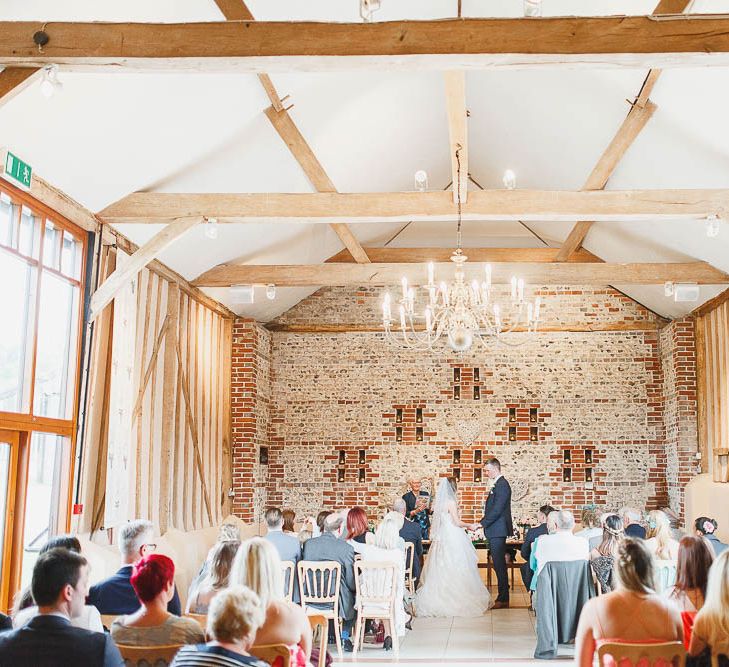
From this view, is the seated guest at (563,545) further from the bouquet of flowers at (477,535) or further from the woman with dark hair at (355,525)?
the bouquet of flowers at (477,535)

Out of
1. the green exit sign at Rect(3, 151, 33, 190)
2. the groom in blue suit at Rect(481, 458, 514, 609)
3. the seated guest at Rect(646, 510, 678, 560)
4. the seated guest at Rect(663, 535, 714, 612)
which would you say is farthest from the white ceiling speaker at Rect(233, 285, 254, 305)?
the seated guest at Rect(663, 535, 714, 612)

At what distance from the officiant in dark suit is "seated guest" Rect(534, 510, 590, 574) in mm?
3705

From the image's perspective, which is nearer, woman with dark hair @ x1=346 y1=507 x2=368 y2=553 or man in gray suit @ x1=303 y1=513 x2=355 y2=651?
man in gray suit @ x1=303 y1=513 x2=355 y2=651

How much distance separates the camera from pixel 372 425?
13.7 m

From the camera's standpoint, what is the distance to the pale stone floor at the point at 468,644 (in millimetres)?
7004

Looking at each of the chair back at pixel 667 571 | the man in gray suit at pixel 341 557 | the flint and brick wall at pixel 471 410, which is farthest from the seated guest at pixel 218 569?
the flint and brick wall at pixel 471 410

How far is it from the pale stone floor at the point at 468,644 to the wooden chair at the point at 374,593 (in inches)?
9.0

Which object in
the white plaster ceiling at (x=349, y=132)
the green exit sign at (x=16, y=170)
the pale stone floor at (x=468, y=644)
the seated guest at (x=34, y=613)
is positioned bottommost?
the pale stone floor at (x=468, y=644)

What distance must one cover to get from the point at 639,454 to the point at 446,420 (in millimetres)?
2947

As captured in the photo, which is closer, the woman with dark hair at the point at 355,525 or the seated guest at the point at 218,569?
the seated guest at the point at 218,569

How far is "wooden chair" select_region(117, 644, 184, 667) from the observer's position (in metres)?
3.50

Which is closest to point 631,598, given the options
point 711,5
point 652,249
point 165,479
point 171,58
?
point 171,58

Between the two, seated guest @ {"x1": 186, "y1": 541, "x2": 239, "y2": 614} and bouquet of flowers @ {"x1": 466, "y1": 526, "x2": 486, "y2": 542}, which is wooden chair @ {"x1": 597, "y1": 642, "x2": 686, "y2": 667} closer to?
seated guest @ {"x1": 186, "y1": 541, "x2": 239, "y2": 614}

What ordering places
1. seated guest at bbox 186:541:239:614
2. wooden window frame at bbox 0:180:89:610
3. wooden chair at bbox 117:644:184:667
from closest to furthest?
wooden chair at bbox 117:644:184:667 < seated guest at bbox 186:541:239:614 < wooden window frame at bbox 0:180:89:610
